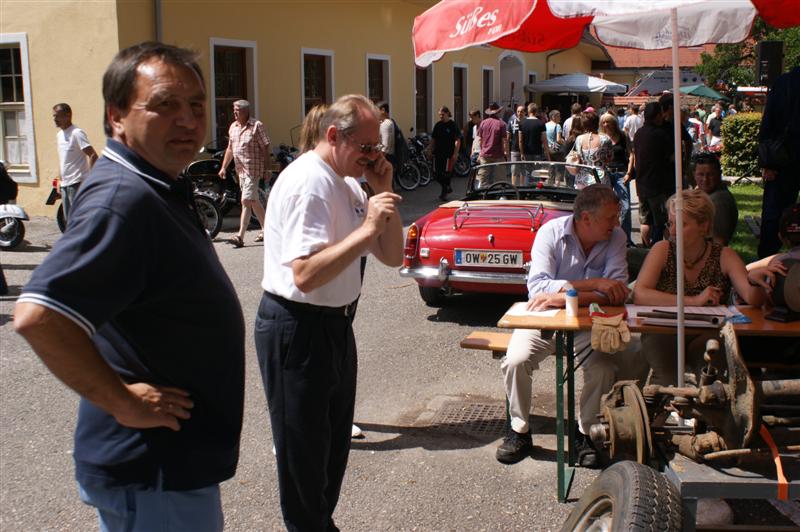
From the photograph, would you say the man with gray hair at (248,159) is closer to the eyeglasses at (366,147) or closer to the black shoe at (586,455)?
the black shoe at (586,455)

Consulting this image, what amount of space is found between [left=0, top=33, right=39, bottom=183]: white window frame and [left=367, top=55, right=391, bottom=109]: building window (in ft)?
28.1

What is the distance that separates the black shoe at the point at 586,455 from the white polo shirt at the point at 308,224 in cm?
189

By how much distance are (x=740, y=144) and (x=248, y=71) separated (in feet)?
37.6

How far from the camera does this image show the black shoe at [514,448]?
15.1ft

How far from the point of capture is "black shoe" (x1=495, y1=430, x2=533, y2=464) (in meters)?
A: 4.59

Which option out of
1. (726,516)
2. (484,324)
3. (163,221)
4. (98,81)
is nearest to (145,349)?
(163,221)

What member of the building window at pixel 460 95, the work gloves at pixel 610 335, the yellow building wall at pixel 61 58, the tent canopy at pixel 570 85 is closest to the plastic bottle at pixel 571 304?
the work gloves at pixel 610 335

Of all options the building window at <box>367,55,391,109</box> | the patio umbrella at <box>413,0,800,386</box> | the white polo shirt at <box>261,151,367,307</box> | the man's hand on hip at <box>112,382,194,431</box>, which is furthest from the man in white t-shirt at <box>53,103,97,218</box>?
the building window at <box>367,55,391,109</box>

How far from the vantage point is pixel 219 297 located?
210 centimetres

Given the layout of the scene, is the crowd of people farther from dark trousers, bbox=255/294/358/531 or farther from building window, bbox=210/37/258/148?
building window, bbox=210/37/258/148

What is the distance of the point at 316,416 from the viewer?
314 centimetres

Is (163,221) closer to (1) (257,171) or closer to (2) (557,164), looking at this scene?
(2) (557,164)

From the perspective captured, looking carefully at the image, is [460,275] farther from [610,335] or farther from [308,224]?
[308,224]

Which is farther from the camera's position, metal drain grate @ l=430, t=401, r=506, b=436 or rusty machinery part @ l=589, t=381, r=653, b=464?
metal drain grate @ l=430, t=401, r=506, b=436
